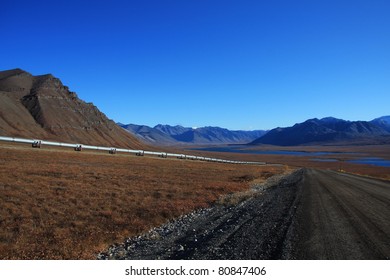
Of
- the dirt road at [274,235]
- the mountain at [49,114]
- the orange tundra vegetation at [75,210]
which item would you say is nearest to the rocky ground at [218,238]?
the dirt road at [274,235]

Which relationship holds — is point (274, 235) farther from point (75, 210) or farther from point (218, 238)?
point (75, 210)

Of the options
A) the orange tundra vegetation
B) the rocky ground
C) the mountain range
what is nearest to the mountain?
the mountain range

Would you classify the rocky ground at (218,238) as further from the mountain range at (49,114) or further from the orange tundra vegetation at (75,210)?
the mountain range at (49,114)

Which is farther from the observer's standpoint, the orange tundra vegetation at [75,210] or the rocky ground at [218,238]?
the orange tundra vegetation at [75,210]

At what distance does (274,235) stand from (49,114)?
159 meters

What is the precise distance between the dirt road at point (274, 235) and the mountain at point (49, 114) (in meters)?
117

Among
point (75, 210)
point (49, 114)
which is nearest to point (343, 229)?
point (75, 210)

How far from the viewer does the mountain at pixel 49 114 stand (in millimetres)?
131750

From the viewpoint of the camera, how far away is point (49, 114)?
→ 151 m

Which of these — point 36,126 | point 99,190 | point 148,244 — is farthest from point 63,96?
point 148,244

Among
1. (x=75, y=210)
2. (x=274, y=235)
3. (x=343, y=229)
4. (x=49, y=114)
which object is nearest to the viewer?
(x=274, y=235)

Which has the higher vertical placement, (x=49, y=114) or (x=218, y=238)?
(x=49, y=114)

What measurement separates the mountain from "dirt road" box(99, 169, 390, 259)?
117 meters
